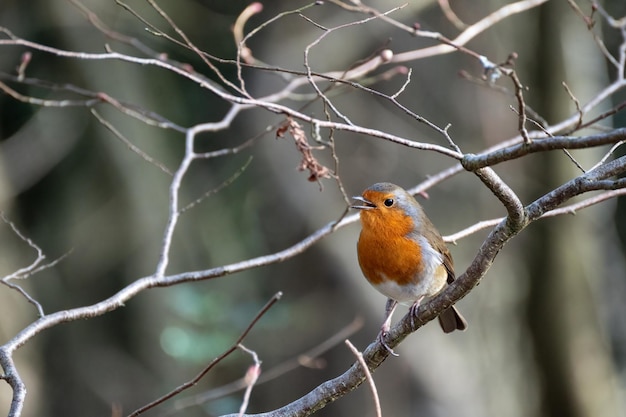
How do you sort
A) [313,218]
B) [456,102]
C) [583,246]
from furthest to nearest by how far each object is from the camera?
1. [456,102]
2. [313,218]
3. [583,246]

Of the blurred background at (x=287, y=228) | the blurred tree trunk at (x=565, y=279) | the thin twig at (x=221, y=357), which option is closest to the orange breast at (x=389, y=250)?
the thin twig at (x=221, y=357)

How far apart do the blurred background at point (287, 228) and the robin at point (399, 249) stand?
2548 millimetres

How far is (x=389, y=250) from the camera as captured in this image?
10.5ft

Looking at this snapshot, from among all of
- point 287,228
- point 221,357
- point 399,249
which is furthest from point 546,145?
point 287,228

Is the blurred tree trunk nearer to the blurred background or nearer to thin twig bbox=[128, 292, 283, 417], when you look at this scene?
the blurred background

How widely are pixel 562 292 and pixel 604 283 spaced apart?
0.50m

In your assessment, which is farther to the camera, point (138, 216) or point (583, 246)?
point (138, 216)

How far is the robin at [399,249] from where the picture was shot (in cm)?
319

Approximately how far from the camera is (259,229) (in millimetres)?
6473

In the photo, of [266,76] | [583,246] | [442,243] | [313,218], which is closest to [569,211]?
[442,243]

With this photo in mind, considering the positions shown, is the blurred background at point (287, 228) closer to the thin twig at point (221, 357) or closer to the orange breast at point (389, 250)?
the orange breast at point (389, 250)

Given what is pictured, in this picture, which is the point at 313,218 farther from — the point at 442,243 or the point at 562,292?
the point at 442,243

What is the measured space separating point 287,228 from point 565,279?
2.12 m

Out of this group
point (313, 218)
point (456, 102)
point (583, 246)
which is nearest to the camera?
point (583, 246)
